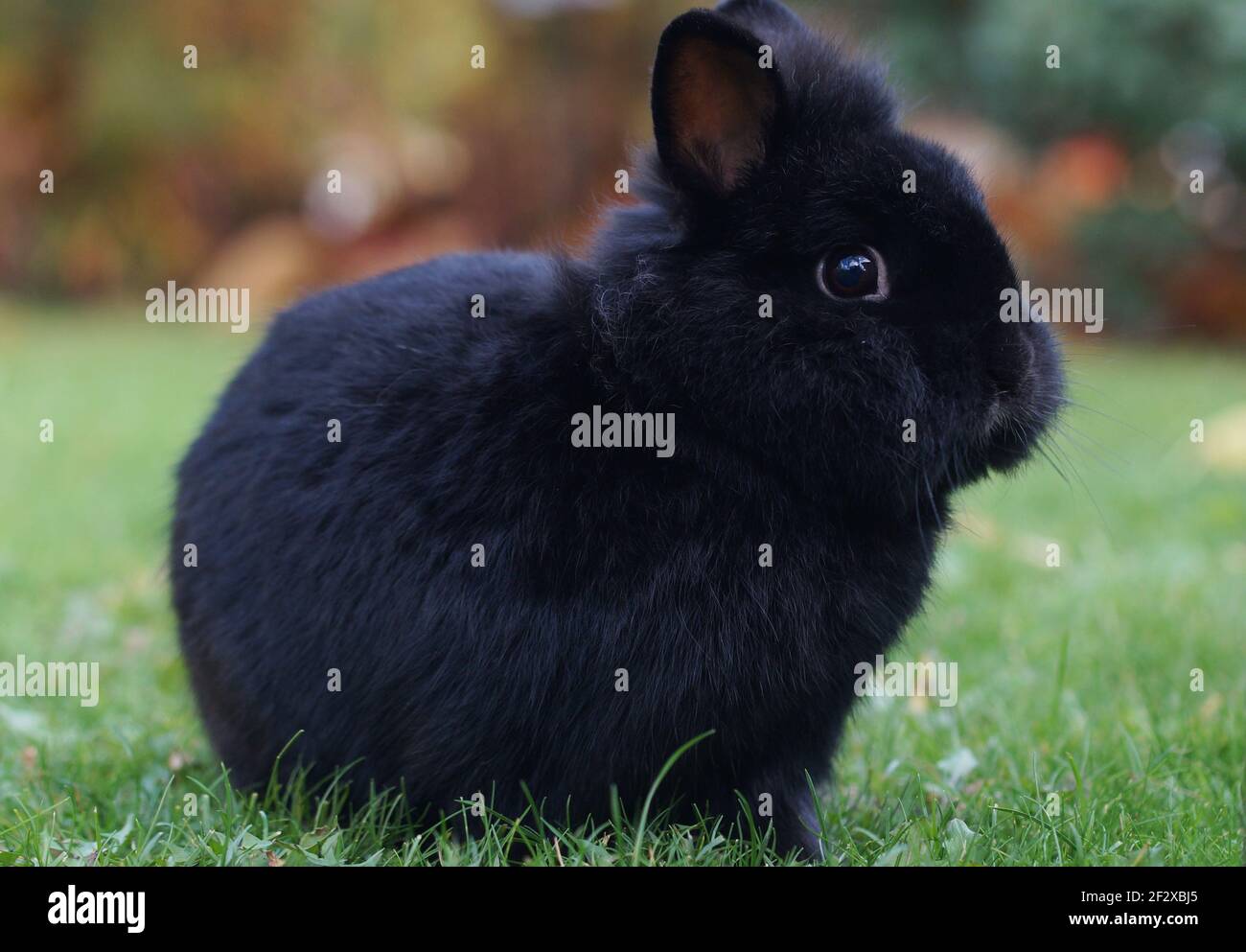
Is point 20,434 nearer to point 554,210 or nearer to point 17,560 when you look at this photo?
point 17,560

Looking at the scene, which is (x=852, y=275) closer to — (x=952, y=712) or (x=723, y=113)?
(x=723, y=113)

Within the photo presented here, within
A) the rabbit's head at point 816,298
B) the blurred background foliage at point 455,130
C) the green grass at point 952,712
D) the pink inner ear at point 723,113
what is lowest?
the green grass at point 952,712

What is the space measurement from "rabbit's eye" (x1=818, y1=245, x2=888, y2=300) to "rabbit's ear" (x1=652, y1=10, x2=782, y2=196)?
222 millimetres

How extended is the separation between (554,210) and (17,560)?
442 inches

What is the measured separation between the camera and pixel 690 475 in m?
2.22

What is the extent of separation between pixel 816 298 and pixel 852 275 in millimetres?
77

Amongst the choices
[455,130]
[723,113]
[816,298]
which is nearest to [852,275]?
[816,298]

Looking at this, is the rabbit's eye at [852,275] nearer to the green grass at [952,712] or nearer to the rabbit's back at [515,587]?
the rabbit's back at [515,587]

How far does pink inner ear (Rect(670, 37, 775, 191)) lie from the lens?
217 centimetres

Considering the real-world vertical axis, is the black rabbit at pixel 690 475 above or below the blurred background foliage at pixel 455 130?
below

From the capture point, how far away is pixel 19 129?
14.8 m

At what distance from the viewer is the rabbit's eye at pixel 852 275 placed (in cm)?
214

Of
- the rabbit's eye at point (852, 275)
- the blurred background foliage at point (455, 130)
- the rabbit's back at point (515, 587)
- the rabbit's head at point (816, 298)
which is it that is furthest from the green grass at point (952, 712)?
the blurred background foliage at point (455, 130)
